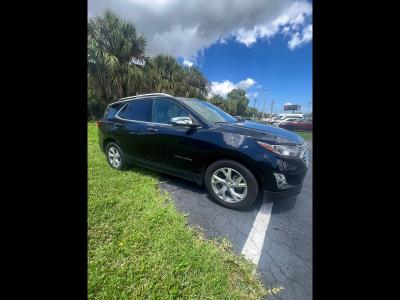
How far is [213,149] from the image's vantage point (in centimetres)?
264

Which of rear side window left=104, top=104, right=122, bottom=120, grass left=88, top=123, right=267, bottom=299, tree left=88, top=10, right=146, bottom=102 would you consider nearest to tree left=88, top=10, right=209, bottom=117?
tree left=88, top=10, right=146, bottom=102

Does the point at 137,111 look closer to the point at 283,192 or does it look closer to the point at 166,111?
the point at 166,111

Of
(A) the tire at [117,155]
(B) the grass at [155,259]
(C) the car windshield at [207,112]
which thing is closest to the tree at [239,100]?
(C) the car windshield at [207,112]

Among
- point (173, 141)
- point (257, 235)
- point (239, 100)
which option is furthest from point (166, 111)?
point (239, 100)

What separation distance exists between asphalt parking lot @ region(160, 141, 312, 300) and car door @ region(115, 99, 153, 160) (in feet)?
3.11

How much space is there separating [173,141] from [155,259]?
5.32ft

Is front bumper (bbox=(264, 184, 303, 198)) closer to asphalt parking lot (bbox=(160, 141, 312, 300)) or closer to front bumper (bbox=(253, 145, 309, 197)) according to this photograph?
front bumper (bbox=(253, 145, 309, 197))

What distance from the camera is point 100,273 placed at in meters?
1.64

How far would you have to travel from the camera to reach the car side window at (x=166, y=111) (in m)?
2.98

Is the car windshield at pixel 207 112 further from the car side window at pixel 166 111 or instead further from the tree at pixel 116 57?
the tree at pixel 116 57

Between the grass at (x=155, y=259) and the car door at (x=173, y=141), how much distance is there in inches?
24.9

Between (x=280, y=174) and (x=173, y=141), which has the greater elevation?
(x=173, y=141)
